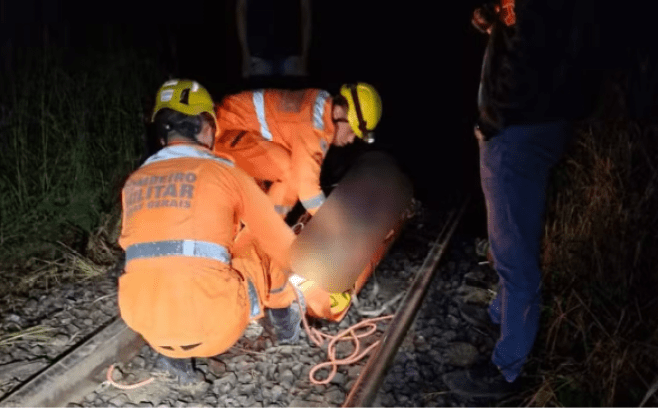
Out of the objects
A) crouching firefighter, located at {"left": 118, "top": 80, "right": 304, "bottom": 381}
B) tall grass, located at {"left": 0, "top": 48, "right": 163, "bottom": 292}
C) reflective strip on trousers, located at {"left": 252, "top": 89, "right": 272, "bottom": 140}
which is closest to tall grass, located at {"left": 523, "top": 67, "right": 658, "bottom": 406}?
crouching firefighter, located at {"left": 118, "top": 80, "right": 304, "bottom": 381}

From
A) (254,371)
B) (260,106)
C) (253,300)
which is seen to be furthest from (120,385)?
(260,106)

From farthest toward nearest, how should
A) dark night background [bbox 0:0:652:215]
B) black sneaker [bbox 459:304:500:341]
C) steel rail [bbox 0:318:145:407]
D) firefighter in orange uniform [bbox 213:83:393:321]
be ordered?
dark night background [bbox 0:0:652:215] < firefighter in orange uniform [bbox 213:83:393:321] < black sneaker [bbox 459:304:500:341] < steel rail [bbox 0:318:145:407]

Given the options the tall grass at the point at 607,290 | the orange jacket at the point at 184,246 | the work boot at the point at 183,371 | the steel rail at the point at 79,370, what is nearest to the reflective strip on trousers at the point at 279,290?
the orange jacket at the point at 184,246

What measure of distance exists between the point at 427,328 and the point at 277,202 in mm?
1562

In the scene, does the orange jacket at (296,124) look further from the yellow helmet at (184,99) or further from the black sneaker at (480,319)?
the black sneaker at (480,319)

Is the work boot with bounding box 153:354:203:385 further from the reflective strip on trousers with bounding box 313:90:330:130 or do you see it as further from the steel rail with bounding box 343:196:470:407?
the reflective strip on trousers with bounding box 313:90:330:130

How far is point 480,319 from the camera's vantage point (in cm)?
420

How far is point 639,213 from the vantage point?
3811 millimetres

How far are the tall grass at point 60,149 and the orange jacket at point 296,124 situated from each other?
142 cm

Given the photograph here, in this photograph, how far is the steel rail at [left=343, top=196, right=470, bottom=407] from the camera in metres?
3.27

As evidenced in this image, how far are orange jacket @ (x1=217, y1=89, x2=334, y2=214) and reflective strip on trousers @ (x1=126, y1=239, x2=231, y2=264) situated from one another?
1.27 m

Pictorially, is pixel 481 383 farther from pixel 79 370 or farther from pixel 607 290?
pixel 79 370
